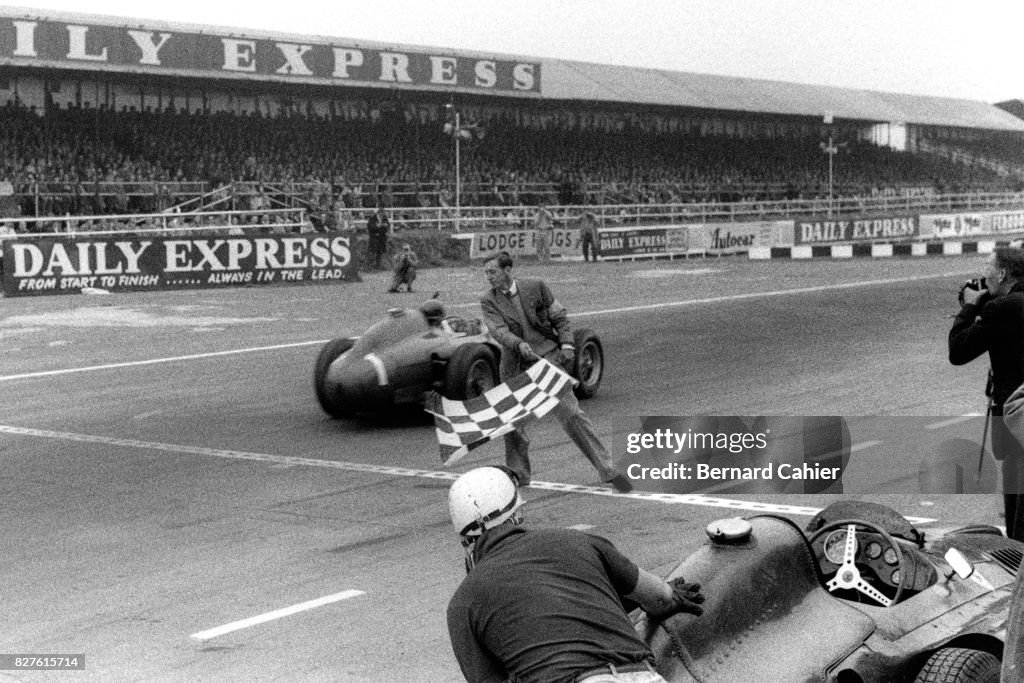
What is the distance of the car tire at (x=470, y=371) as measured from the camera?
12141mm

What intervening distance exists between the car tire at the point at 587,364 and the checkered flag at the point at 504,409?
361cm

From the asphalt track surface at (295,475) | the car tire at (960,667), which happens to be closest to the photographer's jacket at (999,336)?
the asphalt track surface at (295,475)

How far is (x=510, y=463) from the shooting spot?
9703mm

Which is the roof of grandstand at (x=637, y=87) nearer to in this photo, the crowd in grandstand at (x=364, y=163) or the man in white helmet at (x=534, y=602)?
the crowd in grandstand at (x=364, y=163)

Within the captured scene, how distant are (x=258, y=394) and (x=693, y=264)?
79.2 feet

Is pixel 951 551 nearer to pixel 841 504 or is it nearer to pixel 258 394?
pixel 841 504

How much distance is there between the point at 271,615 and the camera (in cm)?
667

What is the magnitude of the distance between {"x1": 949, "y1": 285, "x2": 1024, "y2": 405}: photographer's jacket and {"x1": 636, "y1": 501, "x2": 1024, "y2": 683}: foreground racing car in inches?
102

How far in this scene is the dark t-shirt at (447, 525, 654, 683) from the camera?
12.5 ft

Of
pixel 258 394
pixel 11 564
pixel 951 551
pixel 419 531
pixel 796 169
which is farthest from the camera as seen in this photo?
pixel 796 169

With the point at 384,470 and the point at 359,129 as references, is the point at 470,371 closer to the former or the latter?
the point at 384,470

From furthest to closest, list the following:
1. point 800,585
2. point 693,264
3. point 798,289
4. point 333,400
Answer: point 693,264 < point 798,289 < point 333,400 < point 800,585

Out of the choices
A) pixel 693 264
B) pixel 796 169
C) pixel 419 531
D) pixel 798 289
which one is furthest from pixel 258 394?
pixel 796 169

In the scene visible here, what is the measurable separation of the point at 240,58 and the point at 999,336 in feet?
117
